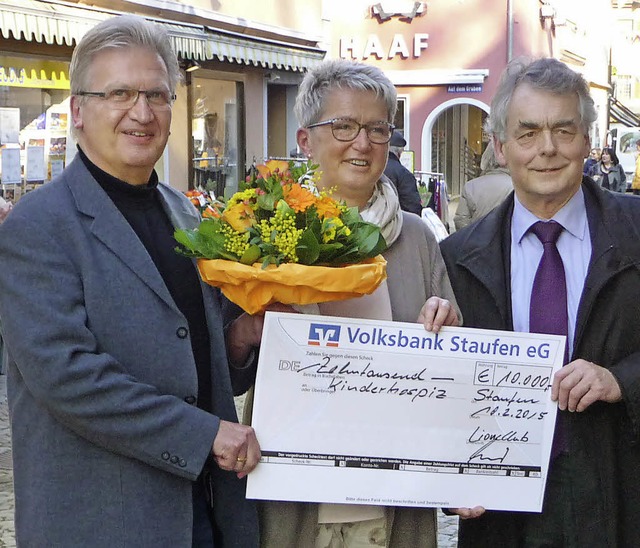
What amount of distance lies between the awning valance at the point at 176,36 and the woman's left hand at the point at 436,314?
4.34m

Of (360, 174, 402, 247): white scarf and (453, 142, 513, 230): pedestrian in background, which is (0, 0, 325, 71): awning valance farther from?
(360, 174, 402, 247): white scarf

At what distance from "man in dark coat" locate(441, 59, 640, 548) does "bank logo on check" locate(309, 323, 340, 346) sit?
56 cm

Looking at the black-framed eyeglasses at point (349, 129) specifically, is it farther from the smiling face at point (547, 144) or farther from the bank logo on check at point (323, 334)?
the bank logo on check at point (323, 334)

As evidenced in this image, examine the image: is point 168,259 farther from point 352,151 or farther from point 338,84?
point 338,84

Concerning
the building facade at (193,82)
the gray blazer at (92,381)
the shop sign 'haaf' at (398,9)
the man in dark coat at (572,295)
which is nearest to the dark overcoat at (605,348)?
the man in dark coat at (572,295)

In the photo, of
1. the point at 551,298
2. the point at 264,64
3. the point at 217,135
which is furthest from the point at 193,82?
the point at 551,298

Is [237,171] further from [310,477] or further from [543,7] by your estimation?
[543,7]

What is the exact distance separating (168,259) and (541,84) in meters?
1.19

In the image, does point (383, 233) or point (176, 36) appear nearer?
point (383, 233)

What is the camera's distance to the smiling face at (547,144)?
292 cm

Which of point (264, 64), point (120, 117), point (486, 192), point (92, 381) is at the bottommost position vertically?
point (92, 381)

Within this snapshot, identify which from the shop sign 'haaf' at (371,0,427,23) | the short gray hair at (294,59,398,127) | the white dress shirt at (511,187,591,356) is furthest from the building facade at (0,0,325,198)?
the shop sign 'haaf' at (371,0,427,23)

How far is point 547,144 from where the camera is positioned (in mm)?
2895

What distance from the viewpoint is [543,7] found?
25812 millimetres
